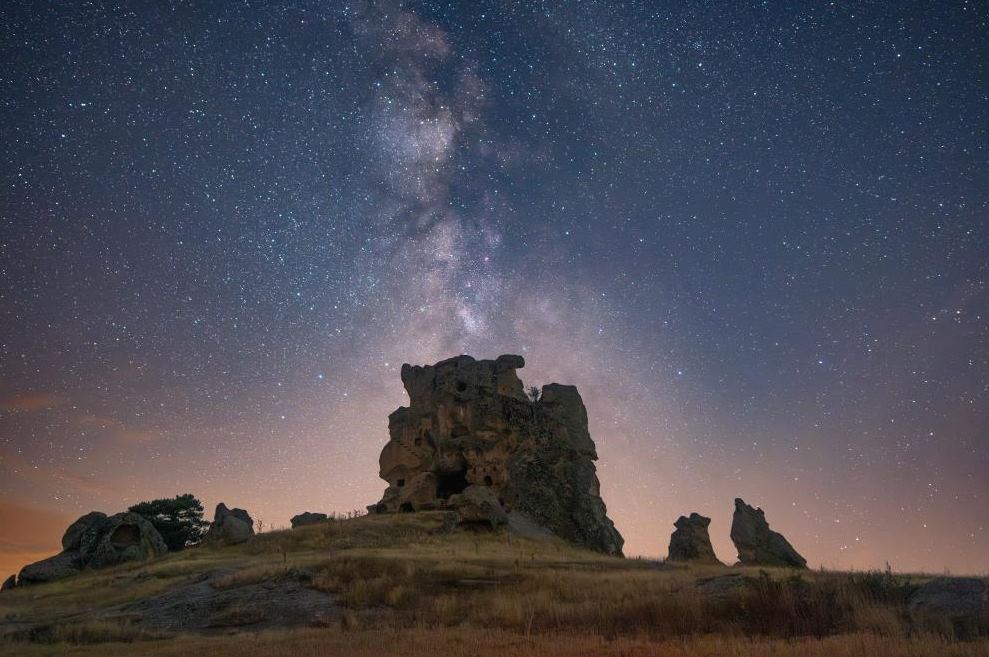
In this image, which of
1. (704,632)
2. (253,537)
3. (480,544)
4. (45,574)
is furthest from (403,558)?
(45,574)

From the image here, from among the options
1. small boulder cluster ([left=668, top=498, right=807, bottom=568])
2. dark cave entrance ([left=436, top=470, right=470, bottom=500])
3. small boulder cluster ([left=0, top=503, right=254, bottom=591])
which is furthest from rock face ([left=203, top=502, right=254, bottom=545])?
small boulder cluster ([left=668, top=498, right=807, bottom=568])

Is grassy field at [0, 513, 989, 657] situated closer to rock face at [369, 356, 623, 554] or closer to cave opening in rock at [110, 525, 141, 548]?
cave opening in rock at [110, 525, 141, 548]

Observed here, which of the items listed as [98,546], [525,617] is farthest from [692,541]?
[98,546]

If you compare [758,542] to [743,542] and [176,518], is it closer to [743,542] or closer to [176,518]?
[743,542]

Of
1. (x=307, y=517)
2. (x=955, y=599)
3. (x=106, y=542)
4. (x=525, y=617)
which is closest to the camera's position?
(x=955, y=599)

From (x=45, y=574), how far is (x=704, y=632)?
40.6m

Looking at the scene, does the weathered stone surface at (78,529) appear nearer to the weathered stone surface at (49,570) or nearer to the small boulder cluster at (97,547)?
the small boulder cluster at (97,547)

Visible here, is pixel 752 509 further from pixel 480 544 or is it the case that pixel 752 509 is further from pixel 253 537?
pixel 253 537

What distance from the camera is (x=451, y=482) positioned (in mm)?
56219

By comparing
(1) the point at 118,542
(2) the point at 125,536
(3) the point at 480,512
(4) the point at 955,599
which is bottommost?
(4) the point at 955,599

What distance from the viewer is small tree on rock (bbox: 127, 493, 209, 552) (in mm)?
58656

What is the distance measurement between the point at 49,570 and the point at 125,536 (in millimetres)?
5278

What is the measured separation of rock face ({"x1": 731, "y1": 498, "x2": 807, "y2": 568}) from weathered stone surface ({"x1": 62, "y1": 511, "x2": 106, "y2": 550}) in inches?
1672

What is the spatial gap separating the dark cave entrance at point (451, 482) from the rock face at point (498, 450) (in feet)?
0.28
